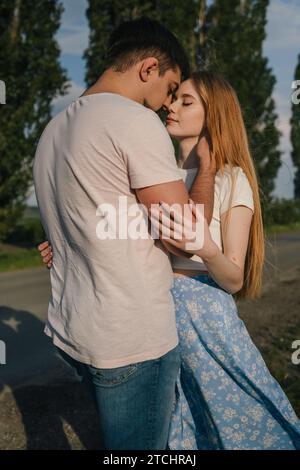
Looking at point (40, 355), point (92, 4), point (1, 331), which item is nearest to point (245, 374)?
point (40, 355)

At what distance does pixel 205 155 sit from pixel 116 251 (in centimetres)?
78

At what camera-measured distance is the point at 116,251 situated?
1730 mm

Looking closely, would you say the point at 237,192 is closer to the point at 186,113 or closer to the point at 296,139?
the point at 186,113

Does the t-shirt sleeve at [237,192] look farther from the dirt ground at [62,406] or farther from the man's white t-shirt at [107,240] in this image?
the dirt ground at [62,406]

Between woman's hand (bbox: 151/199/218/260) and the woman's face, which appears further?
the woman's face

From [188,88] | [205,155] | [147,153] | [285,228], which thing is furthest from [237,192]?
[285,228]

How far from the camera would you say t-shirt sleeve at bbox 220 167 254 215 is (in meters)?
2.29

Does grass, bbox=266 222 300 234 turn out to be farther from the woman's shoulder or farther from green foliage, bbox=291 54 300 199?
the woman's shoulder

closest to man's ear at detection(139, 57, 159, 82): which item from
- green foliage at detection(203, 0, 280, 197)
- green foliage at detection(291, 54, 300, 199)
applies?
green foliage at detection(203, 0, 280, 197)

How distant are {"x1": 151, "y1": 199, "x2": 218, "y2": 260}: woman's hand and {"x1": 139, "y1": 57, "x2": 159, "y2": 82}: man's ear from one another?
0.45 meters

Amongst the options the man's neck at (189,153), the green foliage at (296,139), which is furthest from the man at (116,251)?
the green foliage at (296,139)

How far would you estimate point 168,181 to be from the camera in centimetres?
171

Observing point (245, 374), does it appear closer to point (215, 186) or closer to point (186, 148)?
point (215, 186)

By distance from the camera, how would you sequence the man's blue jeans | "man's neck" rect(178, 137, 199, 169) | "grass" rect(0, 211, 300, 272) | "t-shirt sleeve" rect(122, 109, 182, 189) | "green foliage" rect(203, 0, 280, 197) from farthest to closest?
1. "green foliage" rect(203, 0, 280, 197)
2. "grass" rect(0, 211, 300, 272)
3. "man's neck" rect(178, 137, 199, 169)
4. the man's blue jeans
5. "t-shirt sleeve" rect(122, 109, 182, 189)
